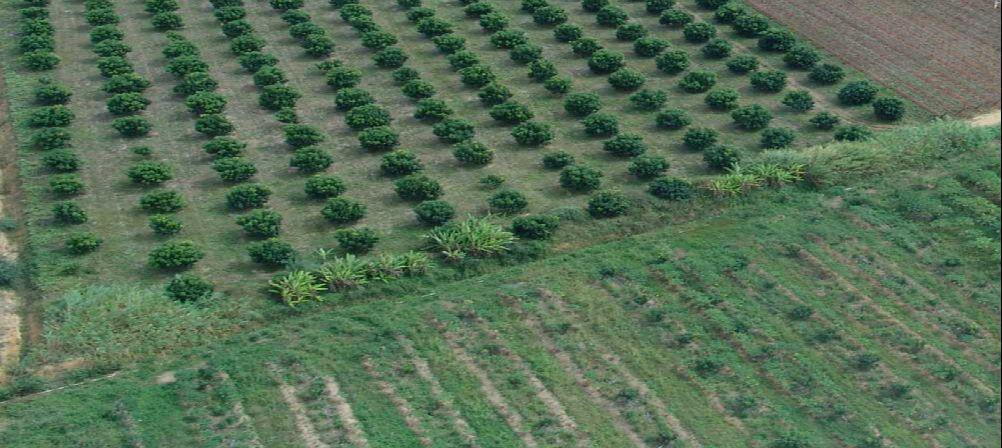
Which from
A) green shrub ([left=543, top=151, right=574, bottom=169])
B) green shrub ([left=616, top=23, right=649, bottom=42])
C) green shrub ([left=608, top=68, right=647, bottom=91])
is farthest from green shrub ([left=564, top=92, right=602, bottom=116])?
green shrub ([left=616, top=23, right=649, bottom=42])

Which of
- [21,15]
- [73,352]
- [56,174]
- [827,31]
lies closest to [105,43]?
[21,15]

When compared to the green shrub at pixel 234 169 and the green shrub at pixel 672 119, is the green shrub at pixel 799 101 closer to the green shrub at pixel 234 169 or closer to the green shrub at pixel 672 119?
the green shrub at pixel 672 119

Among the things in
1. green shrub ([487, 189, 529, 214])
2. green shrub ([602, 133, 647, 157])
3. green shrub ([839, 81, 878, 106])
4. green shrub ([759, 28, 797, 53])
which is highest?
green shrub ([759, 28, 797, 53])

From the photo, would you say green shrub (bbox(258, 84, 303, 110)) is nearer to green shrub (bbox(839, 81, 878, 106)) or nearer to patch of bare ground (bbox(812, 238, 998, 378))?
patch of bare ground (bbox(812, 238, 998, 378))

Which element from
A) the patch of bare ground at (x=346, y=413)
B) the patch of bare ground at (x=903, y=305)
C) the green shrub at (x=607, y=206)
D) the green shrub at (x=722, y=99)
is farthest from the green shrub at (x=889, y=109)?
the patch of bare ground at (x=346, y=413)

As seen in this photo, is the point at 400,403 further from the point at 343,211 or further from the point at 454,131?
the point at 454,131
